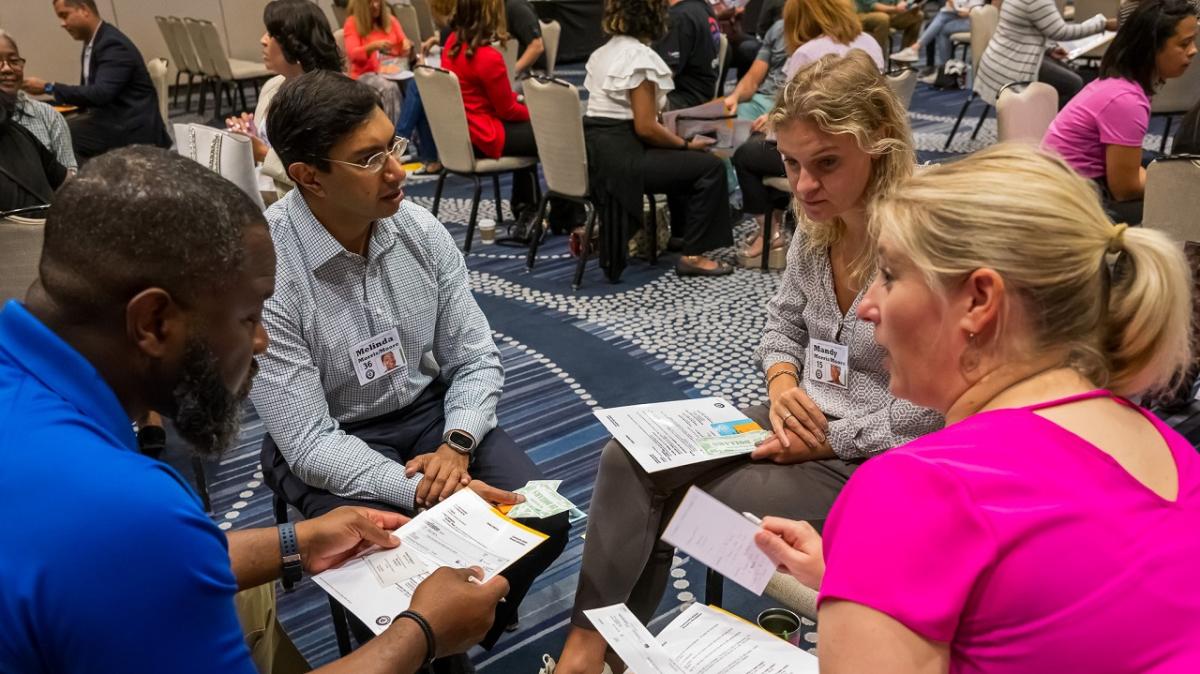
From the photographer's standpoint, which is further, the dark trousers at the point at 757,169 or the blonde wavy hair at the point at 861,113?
the dark trousers at the point at 757,169

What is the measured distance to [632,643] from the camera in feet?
5.26

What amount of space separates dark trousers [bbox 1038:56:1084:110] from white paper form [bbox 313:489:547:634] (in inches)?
203

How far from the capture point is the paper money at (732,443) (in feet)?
6.50

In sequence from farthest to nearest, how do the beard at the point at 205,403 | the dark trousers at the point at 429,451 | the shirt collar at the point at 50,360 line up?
1. the dark trousers at the point at 429,451
2. the beard at the point at 205,403
3. the shirt collar at the point at 50,360

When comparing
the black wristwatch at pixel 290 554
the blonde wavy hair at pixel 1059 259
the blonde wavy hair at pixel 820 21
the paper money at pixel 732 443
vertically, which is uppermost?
the blonde wavy hair at pixel 1059 259

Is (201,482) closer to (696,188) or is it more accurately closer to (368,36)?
(696,188)

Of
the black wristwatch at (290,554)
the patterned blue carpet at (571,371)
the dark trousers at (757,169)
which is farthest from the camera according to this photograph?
the dark trousers at (757,169)

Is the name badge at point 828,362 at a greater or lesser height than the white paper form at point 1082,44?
lesser

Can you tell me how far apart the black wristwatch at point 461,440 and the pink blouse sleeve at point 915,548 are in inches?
50.0

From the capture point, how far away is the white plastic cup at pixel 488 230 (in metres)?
5.53

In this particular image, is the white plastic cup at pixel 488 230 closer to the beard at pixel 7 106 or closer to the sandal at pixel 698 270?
the sandal at pixel 698 270

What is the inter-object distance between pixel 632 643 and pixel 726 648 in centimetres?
16

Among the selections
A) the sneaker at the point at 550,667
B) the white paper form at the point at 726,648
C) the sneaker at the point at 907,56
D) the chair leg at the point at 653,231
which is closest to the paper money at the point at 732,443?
the white paper form at the point at 726,648

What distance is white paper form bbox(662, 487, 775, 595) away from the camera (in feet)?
5.20
